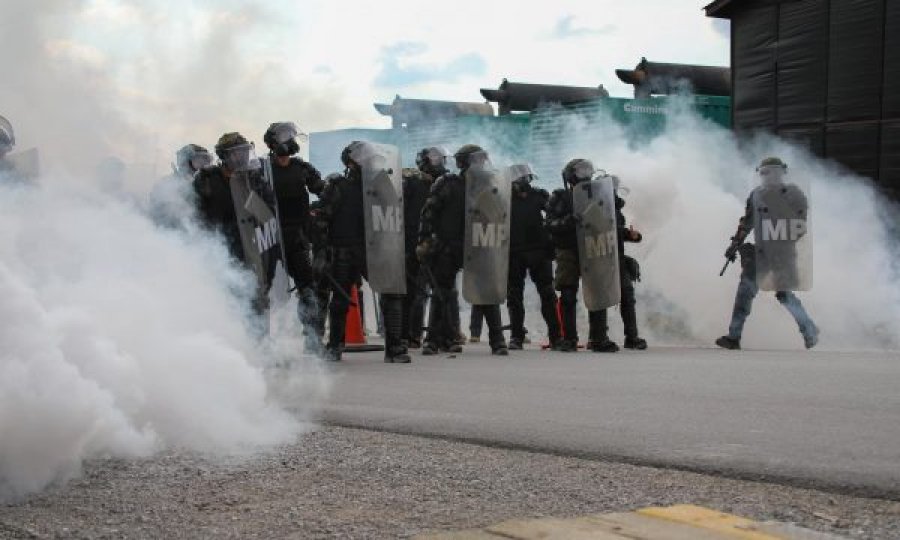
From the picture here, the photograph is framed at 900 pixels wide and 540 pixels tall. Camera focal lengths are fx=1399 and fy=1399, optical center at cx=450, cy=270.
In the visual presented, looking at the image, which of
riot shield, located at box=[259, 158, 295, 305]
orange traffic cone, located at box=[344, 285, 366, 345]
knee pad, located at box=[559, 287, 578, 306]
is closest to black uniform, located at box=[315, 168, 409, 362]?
riot shield, located at box=[259, 158, 295, 305]

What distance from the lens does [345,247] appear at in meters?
12.2

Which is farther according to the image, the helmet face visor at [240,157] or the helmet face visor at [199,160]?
the helmet face visor at [199,160]

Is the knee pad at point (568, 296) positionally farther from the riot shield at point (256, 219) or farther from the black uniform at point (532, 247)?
the riot shield at point (256, 219)

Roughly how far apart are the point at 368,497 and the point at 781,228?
967 centimetres

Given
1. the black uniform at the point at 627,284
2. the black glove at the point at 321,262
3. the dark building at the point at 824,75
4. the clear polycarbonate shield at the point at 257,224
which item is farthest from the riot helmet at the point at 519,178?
the dark building at the point at 824,75

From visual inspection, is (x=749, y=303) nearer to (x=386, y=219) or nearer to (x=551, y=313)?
(x=551, y=313)

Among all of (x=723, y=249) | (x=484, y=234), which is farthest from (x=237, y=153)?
(x=723, y=249)

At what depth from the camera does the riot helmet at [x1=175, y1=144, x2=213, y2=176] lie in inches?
502

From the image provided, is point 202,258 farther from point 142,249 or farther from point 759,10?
point 759,10

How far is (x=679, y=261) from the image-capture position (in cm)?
1744

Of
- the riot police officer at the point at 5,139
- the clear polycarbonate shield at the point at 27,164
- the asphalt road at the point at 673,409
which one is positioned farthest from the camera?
the riot police officer at the point at 5,139

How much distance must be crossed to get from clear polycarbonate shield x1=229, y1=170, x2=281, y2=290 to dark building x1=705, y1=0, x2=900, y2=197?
12.0 meters

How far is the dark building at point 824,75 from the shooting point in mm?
20609

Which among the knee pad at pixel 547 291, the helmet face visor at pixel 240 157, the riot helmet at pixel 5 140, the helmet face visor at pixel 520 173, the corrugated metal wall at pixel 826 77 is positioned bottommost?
the knee pad at pixel 547 291
